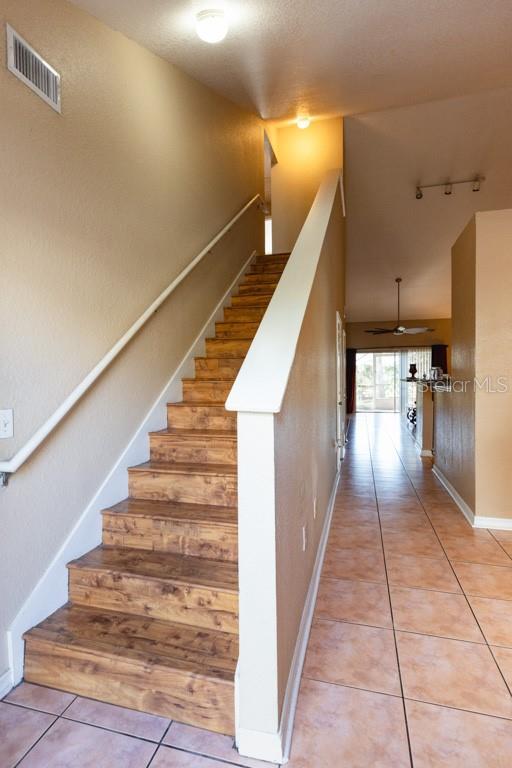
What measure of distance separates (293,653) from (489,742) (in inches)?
27.6

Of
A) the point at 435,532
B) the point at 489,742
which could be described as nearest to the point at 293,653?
the point at 489,742

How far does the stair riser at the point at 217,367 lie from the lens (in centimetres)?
319

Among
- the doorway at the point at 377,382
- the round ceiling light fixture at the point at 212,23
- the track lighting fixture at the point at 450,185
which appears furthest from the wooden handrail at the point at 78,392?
the doorway at the point at 377,382

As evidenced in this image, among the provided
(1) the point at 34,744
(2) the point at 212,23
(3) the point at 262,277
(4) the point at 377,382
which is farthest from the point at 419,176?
(4) the point at 377,382

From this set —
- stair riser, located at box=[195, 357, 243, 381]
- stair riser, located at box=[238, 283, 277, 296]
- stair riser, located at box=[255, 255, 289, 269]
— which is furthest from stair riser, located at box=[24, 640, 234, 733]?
stair riser, located at box=[255, 255, 289, 269]

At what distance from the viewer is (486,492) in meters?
3.31

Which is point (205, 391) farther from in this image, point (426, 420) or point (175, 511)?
point (426, 420)

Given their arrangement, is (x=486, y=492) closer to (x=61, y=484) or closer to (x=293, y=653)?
(x=293, y=653)

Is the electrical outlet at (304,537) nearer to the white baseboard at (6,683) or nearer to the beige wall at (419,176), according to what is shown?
the white baseboard at (6,683)

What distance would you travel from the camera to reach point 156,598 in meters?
1.79

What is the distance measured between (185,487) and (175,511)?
0.54ft

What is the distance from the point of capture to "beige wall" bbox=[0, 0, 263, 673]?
66.5 inches

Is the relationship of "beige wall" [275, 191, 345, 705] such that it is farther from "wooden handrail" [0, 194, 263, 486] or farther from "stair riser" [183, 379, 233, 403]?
"wooden handrail" [0, 194, 263, 486]

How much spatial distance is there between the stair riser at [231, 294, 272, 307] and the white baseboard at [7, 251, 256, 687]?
1359 millimetres
